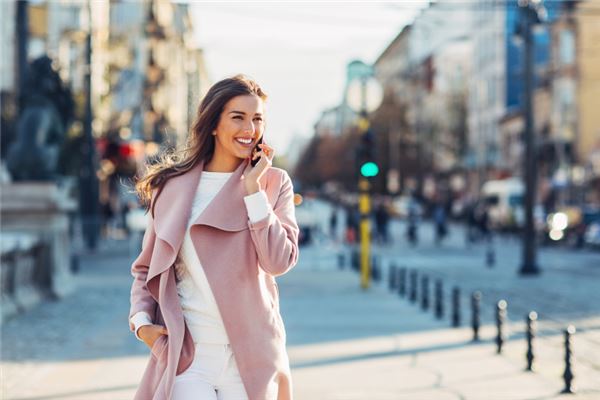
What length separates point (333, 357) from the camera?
11.6 m

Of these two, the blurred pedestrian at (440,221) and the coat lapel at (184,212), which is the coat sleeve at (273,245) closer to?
the coat lapel at (184,212)

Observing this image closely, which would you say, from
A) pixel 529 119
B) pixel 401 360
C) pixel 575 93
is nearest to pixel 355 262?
pixel 529 119

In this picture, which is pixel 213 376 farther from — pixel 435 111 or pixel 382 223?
pixel 435 111

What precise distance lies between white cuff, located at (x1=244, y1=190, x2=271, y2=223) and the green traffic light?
17793 mm

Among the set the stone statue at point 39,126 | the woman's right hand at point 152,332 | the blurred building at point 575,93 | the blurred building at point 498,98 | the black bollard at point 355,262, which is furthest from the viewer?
the blurred building at point 498,98

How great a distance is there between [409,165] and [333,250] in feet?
179

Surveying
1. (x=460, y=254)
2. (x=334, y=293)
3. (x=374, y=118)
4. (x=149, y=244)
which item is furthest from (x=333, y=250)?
(x=374, y=118)

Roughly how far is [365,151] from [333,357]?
10661 mm

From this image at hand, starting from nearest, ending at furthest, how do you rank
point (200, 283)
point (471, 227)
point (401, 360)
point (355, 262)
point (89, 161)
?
point (200, 283), point (401, 360), point (355, 262), point (89, 161), point (471, 227)

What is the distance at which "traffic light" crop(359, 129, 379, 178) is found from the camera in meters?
21.7

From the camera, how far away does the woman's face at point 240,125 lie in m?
3.99


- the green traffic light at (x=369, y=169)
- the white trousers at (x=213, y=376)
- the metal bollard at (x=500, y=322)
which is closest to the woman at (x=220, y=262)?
the white trousers at (x=213, y=376)

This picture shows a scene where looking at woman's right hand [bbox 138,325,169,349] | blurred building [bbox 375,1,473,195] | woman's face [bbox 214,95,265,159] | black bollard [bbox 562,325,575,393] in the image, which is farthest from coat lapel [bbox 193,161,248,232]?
blurred building [bbox 375,1,473,195]

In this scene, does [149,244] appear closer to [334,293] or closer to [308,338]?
[308,338]
